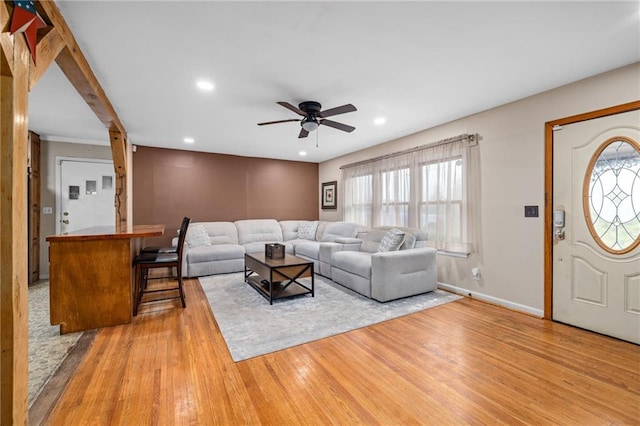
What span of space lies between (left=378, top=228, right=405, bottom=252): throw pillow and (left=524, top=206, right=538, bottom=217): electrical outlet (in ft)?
4.61

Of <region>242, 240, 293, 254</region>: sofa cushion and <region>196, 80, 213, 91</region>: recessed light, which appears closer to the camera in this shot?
<region>196, 80, 213, 91</region>: recessed light

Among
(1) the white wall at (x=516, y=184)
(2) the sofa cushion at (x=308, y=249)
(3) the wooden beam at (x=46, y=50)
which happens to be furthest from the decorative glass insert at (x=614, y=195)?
(3) the wooden beam at (x=46, y=50)

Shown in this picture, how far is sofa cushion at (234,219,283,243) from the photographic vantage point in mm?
5879

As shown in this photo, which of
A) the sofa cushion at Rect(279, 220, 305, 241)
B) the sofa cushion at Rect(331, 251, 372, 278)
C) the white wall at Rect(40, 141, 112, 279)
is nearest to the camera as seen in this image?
the sofa cushion at Rect(331, 251, 372, 278)

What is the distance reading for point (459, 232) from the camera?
381 cm

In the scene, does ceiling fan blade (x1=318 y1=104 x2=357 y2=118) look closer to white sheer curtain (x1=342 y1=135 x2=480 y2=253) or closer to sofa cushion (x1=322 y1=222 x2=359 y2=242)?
white sheer curtain (x1=342 y1=135 x2=480 y2=253)

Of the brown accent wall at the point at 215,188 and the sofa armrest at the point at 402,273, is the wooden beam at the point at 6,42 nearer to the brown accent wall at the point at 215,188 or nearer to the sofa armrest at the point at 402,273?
the sofa armrest at the point at 402,273

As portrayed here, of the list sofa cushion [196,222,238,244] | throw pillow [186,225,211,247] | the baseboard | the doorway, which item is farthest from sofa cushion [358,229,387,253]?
throw pillow [186,225,211,247]

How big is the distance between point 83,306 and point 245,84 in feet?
8.62

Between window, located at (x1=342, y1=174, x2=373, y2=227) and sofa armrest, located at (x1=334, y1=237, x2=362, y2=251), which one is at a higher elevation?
window, located at (x1=342, y1=174, x2=373, y2=227)

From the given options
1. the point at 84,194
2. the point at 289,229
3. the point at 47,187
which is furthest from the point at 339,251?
the point at 47,187

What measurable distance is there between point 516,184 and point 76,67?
14.2 feet

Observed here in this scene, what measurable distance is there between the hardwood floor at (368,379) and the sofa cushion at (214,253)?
1958mm

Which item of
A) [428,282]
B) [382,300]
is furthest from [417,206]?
→ [382,300]
